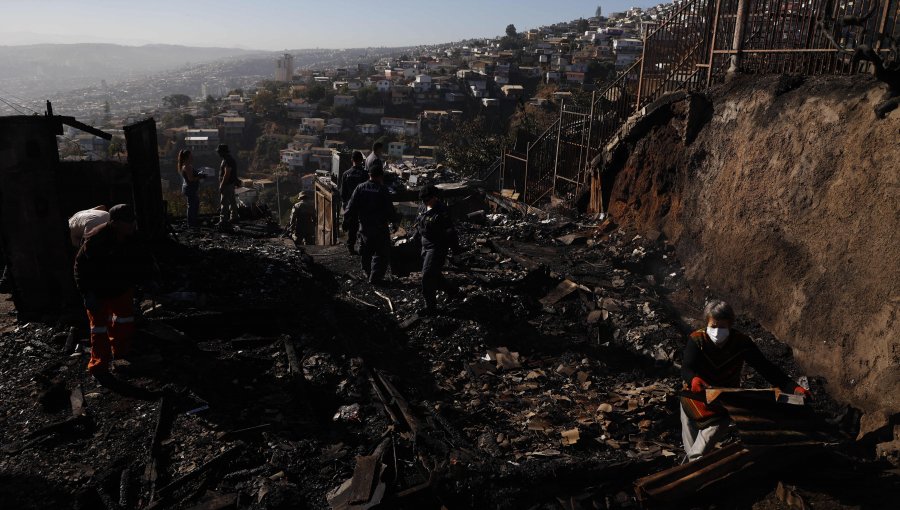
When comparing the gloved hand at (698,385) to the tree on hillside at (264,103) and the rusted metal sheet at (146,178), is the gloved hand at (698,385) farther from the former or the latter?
the tree on hillside at (264,103)

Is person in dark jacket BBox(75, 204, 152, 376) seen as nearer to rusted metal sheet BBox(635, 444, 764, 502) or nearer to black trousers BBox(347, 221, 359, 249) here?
black trousers BBox(347, 221, 359, 249)

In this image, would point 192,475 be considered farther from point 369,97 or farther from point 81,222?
point 369,97

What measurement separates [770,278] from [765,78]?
10.9ft

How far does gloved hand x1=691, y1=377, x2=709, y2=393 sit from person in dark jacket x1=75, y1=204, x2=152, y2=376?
16.5ft

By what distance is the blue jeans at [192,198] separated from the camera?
10531 mm

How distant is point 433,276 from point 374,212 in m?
1.50

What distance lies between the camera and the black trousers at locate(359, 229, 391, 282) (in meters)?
8.39

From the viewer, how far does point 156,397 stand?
5.15 metres

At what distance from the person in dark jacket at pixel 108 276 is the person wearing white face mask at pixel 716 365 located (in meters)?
5.02

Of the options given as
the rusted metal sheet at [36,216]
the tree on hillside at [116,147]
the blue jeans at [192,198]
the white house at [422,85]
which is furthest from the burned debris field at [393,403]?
the white house at [422,85]

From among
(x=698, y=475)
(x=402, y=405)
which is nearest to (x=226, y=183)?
(x=402, y=405)

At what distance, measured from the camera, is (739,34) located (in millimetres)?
8898

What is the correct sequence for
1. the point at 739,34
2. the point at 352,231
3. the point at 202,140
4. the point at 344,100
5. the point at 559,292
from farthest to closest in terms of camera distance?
the point at 344,100 < the point at 202,140 < the point at 352,231 < the point at 739,34 < the point at 559,292

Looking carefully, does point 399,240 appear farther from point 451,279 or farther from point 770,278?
point 770,278
